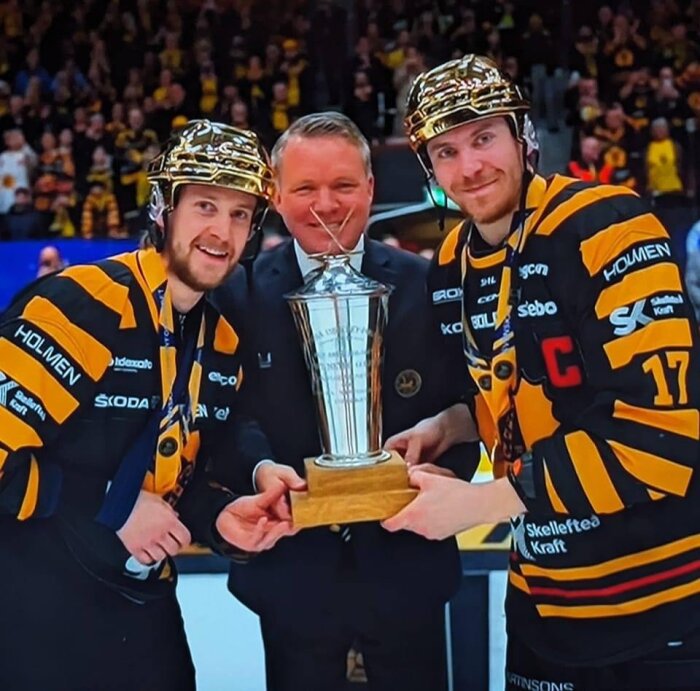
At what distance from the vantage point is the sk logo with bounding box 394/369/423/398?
2174mm

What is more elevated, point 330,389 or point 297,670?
point 330,389

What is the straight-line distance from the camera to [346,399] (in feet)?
5.97

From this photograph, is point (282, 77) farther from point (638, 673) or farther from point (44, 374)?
point (638, 673)

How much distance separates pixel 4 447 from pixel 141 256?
0.43 metres

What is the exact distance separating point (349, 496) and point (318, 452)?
51 centimetres

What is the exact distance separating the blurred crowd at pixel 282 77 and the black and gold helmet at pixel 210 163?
23.7 ft

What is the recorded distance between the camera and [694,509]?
177 cm

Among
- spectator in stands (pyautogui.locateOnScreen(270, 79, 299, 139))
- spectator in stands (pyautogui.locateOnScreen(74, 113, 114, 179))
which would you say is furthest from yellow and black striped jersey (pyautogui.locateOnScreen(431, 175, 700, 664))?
spectator in stands (pyautogui.locateOnScreen(270, 79, 299, 139))

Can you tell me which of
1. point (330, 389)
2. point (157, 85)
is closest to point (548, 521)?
point (330, 389)

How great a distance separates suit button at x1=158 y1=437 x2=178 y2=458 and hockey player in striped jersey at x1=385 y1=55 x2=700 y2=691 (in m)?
0.44

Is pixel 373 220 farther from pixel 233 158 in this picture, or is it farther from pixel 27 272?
pixel 233 158

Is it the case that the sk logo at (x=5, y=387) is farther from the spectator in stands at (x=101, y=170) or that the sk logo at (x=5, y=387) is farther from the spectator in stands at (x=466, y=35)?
the spectator in stands at (x=466, y=35)

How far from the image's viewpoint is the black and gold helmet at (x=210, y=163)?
186 centimetres

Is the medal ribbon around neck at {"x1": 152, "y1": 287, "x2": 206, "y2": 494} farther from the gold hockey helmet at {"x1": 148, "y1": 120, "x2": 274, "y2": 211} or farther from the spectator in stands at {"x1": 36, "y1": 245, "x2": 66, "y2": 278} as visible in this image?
the spectator in stands at {"x1": 36, "y1": 245, "x2": 66, "y2": 278}
